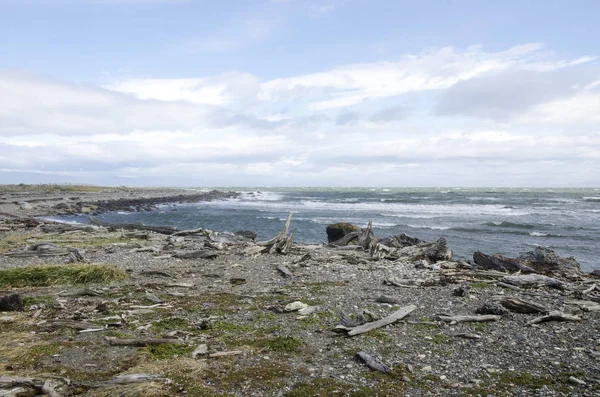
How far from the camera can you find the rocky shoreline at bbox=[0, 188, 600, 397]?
6.11 metres

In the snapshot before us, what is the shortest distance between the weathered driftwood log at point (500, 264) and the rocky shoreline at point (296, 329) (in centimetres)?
6

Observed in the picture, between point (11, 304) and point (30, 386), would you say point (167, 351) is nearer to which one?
point (30, 386)

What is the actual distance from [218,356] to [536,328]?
679cm

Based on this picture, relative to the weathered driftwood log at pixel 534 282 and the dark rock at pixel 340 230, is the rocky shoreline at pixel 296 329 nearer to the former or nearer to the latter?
the weathered driftwood log at pixel 534 282

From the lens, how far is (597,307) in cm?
1010

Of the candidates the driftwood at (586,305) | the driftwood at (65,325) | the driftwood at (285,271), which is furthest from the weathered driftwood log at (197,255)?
the driftwood at (586,305)

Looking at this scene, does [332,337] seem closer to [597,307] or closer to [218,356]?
[218,356]

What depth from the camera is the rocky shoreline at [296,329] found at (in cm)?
611

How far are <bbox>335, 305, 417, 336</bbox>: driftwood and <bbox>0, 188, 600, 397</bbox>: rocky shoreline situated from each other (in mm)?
28

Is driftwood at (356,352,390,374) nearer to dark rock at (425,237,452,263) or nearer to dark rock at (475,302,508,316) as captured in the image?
dark rock at (475,302,508,316)

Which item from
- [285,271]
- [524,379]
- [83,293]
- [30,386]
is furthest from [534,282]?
[83,293]

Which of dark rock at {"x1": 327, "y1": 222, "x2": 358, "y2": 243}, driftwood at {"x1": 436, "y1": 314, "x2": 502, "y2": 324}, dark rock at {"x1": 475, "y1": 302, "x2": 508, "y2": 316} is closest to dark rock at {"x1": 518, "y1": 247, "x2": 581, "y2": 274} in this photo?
dark rock at {"x1": 475, "y1": 302, "x2": 508, "y2": 316}

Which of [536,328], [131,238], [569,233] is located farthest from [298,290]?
[569,233]

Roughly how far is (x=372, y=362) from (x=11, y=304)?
8.42 m
